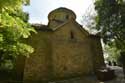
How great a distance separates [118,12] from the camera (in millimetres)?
21359

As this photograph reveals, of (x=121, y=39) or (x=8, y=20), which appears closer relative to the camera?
(x=8, y=20)

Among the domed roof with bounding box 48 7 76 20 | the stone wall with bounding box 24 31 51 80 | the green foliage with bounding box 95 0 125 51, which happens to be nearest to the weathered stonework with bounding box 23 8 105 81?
the stone wall with bounding box 24 31 51 80

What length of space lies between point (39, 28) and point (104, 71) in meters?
9.17

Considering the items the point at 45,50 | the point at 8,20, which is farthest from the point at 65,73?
the point at 8,20

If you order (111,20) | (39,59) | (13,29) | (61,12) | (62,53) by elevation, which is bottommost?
(39,59)

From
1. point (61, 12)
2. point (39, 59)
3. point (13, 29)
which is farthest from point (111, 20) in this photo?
point (13, 29)

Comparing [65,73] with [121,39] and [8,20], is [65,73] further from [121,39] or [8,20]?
[8,20]

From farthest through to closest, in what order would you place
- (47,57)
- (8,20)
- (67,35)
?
(67,35)
(47,57)
(8,20)

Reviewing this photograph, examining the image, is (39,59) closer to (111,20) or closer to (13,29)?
(111,20)

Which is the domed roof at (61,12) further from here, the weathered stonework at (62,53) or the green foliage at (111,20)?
the green foliage at (111,20)

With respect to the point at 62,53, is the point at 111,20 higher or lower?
higher

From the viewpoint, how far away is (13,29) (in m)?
7.98

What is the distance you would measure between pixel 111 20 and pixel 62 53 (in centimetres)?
789

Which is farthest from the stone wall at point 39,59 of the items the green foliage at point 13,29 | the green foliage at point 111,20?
the green foliage at point 111,20
